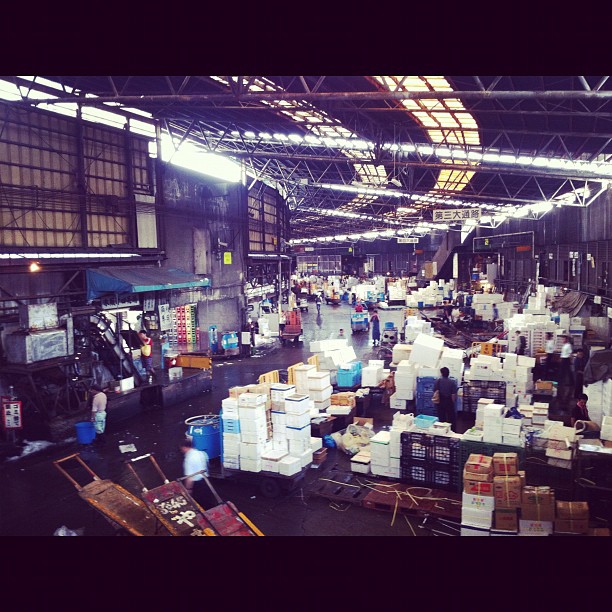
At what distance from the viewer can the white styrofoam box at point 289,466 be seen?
766cm

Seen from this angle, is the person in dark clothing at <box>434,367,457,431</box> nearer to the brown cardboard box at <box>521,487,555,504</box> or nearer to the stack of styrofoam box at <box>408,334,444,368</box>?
the stack of styrofoam box at <box>408,334,444,368</box>

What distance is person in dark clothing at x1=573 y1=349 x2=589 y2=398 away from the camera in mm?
11846

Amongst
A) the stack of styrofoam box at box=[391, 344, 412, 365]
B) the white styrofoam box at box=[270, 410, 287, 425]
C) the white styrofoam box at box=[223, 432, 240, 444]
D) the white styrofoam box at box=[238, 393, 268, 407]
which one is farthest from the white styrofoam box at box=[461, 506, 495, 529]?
the stack of styrofoam box at box=[391, 344, 412, 365]

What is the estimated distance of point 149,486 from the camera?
823 centimetres

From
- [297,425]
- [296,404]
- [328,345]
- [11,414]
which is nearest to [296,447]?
[297,425]

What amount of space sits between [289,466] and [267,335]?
629 inches

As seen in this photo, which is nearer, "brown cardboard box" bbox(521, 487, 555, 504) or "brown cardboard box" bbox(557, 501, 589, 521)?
"brown cardboard box" bbox(557, 501, 589, 521)

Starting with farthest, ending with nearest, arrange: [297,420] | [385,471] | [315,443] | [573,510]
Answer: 1. [315,443]
2. [385,471]
3. [297,420]
4. [573,510]

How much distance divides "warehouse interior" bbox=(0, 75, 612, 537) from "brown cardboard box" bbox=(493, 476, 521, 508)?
0.06 feet

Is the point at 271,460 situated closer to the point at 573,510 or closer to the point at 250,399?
the point at 250,399

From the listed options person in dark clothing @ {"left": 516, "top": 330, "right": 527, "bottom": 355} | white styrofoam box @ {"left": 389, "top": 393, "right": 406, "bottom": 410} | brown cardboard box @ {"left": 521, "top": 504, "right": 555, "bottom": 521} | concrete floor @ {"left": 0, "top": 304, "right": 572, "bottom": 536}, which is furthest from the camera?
person in dark clothing @ {"left": 516, "top": 330, "right": 527, "bottom": 355}

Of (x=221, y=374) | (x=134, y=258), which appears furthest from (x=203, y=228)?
(x=221, y=374)

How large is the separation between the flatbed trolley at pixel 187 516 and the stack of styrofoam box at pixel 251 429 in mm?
1720

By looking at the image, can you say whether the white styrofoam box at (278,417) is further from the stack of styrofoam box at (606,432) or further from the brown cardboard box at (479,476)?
the stack of styrofoam box at (606,432)
